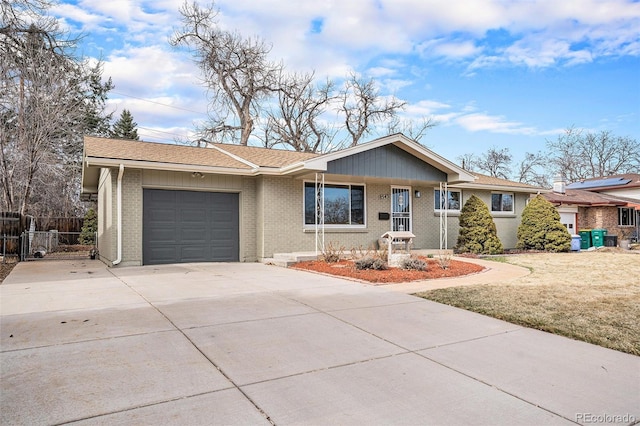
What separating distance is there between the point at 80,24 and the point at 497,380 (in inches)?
682

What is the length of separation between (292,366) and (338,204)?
411 inches

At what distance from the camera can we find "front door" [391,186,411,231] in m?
14.9

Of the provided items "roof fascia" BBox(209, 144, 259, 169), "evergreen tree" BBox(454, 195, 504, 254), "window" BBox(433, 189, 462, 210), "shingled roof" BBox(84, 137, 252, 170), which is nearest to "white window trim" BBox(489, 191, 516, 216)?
"window" BBox(433, 189, 462, 210)

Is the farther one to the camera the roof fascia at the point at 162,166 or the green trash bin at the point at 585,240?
the green trash bin at the point at 585,240

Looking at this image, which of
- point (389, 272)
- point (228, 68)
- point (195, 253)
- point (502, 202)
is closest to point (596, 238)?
point (502, 202)

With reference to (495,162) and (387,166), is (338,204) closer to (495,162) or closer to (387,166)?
(387,166)

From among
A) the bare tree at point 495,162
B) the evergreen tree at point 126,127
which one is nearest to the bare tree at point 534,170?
the bare tree at point 495,162

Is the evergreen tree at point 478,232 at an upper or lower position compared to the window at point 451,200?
lower

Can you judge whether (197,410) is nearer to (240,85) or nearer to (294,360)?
(294,360)

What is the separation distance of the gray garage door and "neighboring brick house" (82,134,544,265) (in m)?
0.03

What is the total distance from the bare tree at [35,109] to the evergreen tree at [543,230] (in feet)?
62.0

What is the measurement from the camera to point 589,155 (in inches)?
1575

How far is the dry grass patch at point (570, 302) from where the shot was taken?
472cm
